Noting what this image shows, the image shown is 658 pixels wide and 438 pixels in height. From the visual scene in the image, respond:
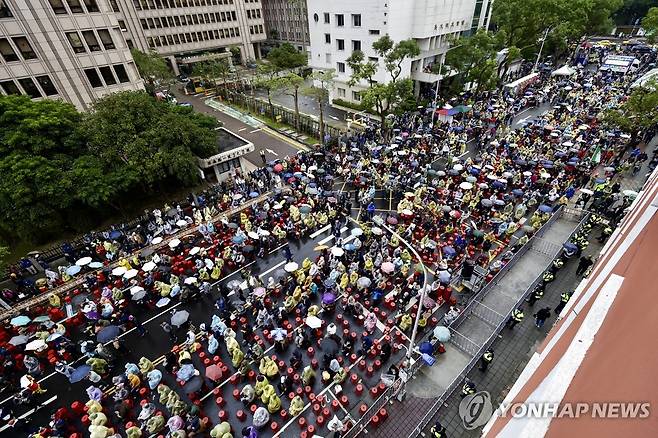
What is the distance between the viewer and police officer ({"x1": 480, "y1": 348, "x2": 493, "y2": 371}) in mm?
15117

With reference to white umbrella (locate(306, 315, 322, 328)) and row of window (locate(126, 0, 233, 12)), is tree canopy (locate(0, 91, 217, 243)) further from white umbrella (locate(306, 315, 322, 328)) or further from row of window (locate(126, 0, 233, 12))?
row of window (locate(126, 0, 233, 12))

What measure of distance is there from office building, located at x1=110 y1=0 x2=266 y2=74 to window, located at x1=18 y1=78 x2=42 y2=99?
131 ft

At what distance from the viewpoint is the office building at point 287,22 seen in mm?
79750

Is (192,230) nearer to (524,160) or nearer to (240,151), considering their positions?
(240,151)

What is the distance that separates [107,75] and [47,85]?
17.7ft

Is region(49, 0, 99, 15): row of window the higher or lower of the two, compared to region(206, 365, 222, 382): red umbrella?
higher

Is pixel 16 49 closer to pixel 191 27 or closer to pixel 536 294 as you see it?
pixel 536 294

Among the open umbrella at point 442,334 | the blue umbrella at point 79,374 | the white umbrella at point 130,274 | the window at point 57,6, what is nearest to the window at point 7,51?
the window at point 57,6

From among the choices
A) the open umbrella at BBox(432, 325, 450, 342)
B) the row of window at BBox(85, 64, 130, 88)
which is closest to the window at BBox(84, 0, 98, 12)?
the row of window at BBox(85, 64, 130, 88)

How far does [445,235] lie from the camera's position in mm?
23656

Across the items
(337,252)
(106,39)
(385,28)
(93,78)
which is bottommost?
(337,252)

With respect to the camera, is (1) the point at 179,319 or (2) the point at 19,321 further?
(2) the point at 19,321

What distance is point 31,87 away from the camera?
98.8ft

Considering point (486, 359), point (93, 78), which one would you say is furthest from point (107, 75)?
point (486, 359)
